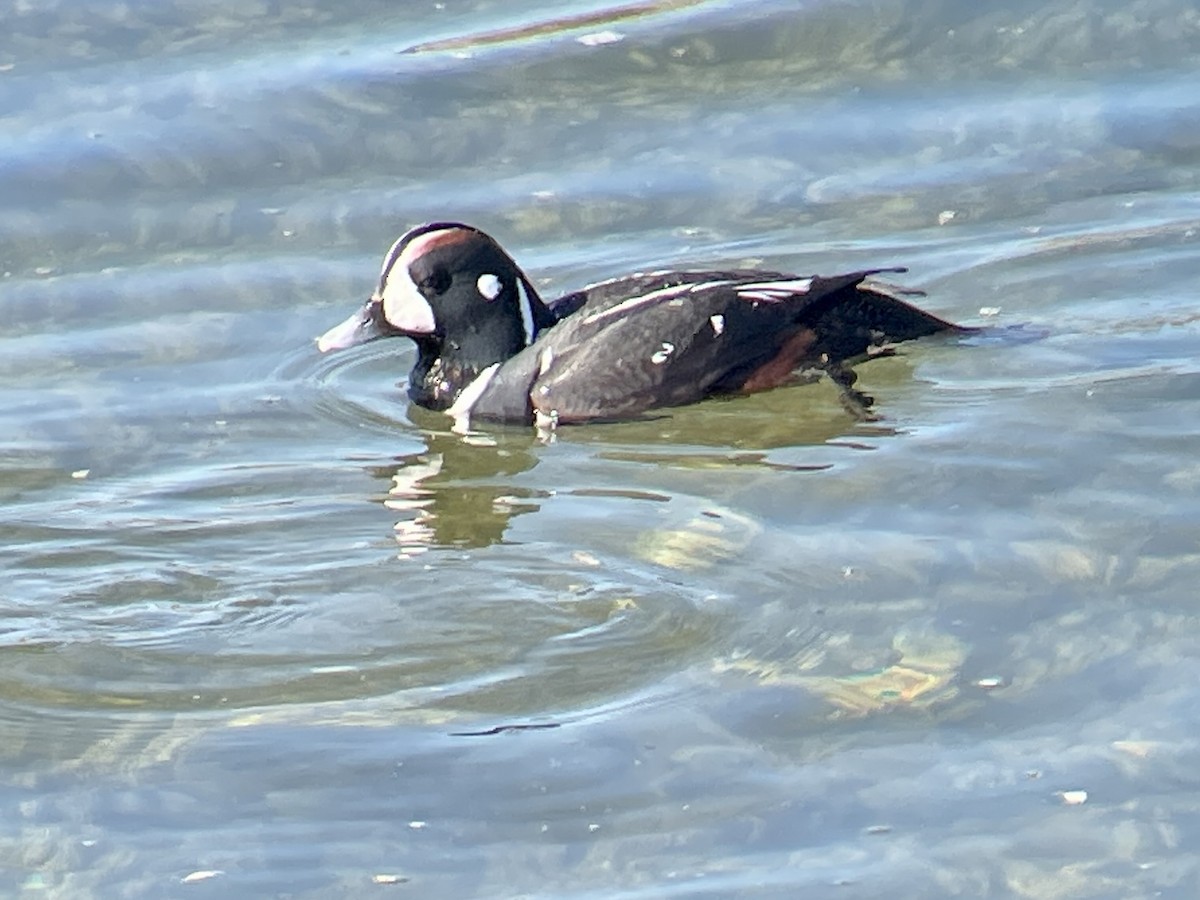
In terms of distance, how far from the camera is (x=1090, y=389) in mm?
8414

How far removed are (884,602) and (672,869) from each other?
1537mm

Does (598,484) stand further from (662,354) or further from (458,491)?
(662,354)

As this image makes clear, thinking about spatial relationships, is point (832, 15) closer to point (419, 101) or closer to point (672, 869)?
point (419, 101)

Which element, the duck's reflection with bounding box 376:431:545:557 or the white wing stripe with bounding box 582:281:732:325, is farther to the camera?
the white wing stripe with bounding box 582:281:732:325

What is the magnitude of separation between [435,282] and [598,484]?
1.53 meters

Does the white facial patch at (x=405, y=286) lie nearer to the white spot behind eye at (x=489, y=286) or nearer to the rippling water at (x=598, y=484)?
the white spot behind eye at (x=489, y=286)

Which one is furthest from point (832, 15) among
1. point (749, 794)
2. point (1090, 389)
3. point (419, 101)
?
point (749, 794)

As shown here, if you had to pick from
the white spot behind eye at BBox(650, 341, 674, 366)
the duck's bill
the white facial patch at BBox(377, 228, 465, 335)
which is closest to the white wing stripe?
the white spot behind eye at BBox(650, 341, 674, 366)

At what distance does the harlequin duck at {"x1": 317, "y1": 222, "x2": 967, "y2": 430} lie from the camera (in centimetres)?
871

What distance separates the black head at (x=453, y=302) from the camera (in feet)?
29.8

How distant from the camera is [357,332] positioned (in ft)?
29.7

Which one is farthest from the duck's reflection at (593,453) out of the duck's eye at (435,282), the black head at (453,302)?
the duck's eye at (435,282)

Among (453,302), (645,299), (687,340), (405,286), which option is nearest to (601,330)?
(645,299)

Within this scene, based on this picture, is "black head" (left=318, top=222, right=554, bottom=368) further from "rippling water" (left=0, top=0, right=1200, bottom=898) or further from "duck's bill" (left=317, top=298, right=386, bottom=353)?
"rippling water" (left=0, top=0, right=1200, bottom=898)
